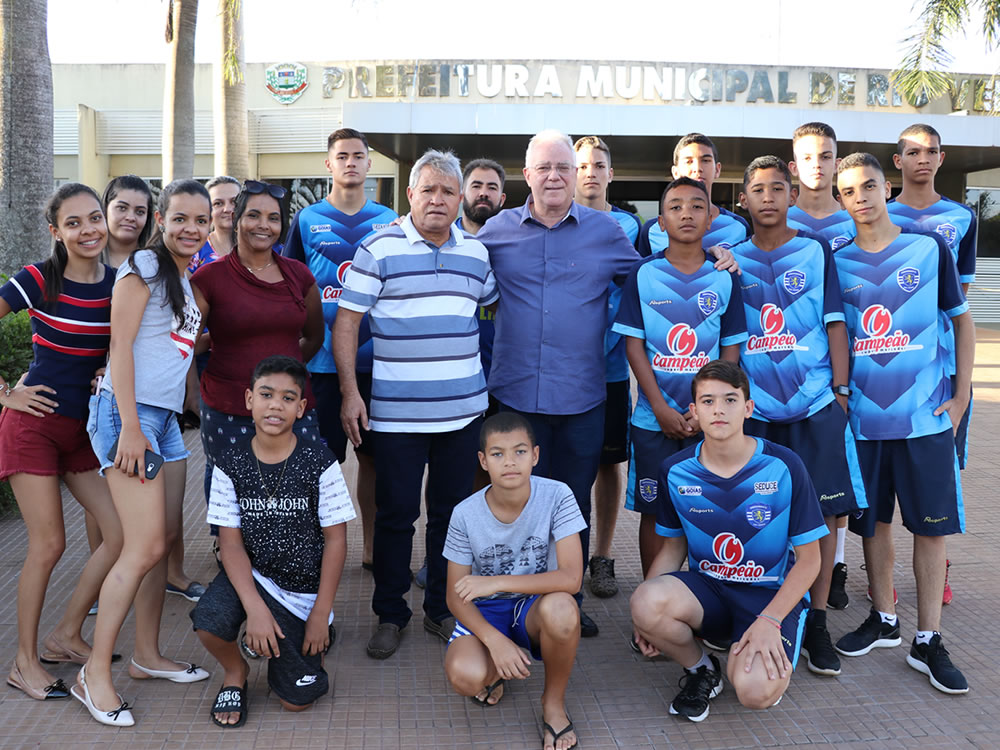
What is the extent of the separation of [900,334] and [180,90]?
9103mm

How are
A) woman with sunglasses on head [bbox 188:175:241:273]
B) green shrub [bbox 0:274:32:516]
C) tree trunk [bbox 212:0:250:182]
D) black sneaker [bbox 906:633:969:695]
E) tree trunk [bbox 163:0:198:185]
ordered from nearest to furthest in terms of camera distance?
black sneaker [bbox 906:633:969:695], woman with sunglasses on head [bbox 188:175:241:273], green shrub [bbox 0:274:32:516], tree trunk [bbox 163:0:198:185], tree trunk [bbox 212:0:250:182]

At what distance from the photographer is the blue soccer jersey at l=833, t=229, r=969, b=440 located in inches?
150

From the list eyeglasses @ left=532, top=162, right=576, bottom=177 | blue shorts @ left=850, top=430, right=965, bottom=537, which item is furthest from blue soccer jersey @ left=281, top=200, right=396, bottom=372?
blue shorts @ left=850, top=430, right=965, bottom=537

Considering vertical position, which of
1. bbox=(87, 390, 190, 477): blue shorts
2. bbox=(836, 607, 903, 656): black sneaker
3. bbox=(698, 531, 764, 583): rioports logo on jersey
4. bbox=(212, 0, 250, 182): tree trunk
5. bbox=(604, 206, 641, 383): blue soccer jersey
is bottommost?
bbox=(836, 607, 903, 656): black sneaker

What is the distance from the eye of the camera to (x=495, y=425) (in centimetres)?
338

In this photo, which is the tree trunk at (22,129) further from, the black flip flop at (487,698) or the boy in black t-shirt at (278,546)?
the black flip flop at (487,698)

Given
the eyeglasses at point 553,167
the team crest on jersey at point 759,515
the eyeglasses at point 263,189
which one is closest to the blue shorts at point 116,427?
the eyeglasses at point 263,189

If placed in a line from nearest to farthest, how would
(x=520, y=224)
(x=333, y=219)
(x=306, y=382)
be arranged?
(x=306, y=382)
(x=520, y=224)
(x=333, y=219)

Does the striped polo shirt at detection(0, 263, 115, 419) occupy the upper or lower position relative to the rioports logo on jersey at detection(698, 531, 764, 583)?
upper

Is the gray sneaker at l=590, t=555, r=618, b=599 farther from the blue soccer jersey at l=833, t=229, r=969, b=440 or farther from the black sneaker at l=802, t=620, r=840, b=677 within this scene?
the blue soccer jersey at l=833, t=229, r=969, b=440

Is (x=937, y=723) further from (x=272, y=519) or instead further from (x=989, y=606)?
(x=272, y=519)

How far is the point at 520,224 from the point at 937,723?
8.93 feet

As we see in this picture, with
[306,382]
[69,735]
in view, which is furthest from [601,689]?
[69,735]

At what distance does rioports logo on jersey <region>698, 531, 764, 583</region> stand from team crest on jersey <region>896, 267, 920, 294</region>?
54.4 inches
